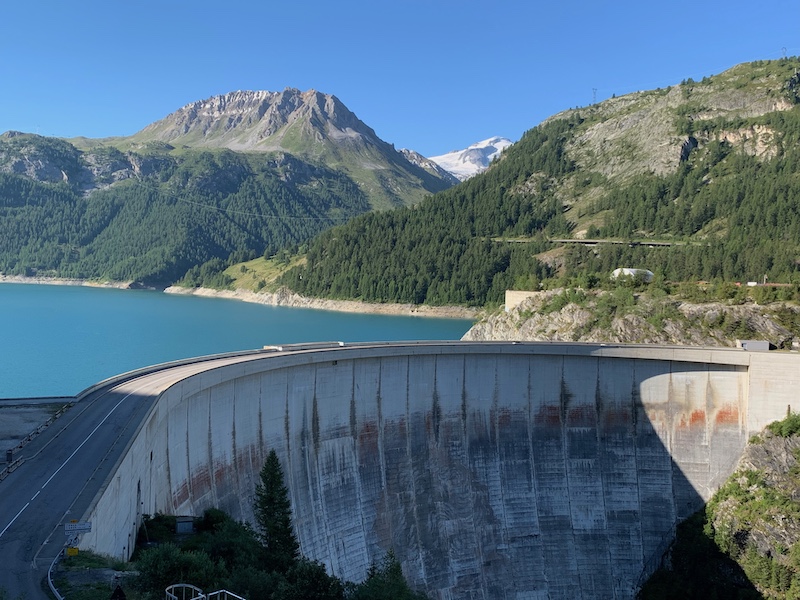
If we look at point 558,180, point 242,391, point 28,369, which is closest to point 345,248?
point 558,180

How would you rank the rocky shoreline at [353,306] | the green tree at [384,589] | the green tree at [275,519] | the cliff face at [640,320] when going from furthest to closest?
the rocky shoreline at [353,306] → the cliff face at [640,320] → the green tree at [275,519] → the green tree at [384,589]

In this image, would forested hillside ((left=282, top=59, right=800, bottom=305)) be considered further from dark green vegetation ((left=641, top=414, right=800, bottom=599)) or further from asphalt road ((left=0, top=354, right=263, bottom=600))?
asphalt road ((left=0, top=354, right=263, bottom=600))

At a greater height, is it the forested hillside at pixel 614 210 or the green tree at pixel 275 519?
the forested hillside at pixel 614 210

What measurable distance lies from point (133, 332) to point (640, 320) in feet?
197

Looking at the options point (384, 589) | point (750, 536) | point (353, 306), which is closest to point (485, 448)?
point (750, 536)

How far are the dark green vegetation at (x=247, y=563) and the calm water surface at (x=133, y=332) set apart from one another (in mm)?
36340

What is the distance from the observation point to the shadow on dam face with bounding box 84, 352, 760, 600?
27.9 meters

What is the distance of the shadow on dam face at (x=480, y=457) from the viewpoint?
27938mm

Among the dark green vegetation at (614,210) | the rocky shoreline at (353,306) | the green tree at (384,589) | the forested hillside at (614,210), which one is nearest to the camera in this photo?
the green tree at (384,589)

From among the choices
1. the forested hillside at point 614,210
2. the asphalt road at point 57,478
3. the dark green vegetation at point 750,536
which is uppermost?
the forested hillside at point 614,210

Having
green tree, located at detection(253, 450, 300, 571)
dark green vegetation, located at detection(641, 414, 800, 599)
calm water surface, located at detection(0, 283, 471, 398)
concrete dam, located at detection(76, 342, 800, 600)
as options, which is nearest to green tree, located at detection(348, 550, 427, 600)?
green tree, located at detection(253, 450, 300, 571)

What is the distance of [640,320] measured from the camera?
62.2m

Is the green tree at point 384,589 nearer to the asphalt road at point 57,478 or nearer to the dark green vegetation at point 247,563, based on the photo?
the dark green vegetation at point 247,563

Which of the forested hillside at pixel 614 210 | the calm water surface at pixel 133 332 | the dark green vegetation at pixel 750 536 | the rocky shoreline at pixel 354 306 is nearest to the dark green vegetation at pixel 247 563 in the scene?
the dark green vegetation at pixel 750 536
